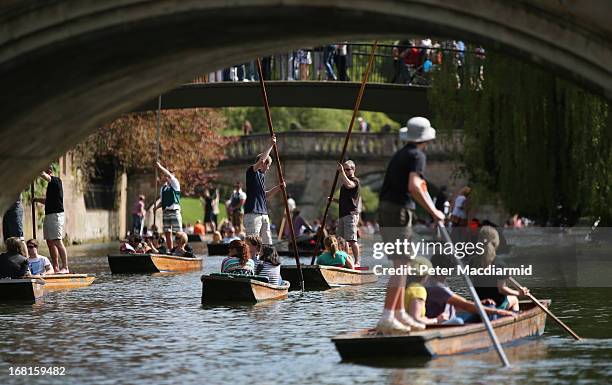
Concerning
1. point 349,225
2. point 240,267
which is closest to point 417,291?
point 240,267

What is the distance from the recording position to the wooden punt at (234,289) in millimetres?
15867

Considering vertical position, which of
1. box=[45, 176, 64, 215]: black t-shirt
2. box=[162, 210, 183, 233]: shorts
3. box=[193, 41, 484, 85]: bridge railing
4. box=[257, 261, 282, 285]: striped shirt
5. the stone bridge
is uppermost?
box=[193, 41, 484, 85]: bridge railing

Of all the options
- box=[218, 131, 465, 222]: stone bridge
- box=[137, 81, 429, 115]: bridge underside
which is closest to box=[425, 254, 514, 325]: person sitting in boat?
box=[137, 81, 429, 115]: bridge underside

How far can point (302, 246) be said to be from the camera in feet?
94.8

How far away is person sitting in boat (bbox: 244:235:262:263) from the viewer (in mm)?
16359

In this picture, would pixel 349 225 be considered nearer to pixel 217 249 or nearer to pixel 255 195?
pixel 255 195

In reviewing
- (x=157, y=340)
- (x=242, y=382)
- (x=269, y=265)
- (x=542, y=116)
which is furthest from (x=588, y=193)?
(x=242, y=382)

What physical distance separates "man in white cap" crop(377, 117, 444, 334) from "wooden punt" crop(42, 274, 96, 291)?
7044 millimetres

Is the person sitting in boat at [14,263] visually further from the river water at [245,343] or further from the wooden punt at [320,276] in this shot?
the wooden punt at [320,276]

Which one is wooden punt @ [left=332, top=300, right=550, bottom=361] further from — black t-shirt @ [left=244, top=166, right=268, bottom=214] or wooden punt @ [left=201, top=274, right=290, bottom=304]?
black t-shirt @ [left=244, top=166, right=268, bottom=214]

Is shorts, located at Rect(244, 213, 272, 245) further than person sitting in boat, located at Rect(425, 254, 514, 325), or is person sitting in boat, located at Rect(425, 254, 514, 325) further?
shorts, located at Rect(244, 213, 272, 245)

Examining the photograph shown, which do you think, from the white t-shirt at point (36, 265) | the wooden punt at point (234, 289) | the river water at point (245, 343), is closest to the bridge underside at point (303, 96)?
the river water at point (245, 343)

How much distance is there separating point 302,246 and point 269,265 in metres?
12.6

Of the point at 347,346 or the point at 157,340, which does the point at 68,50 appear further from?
the point at 157,340
